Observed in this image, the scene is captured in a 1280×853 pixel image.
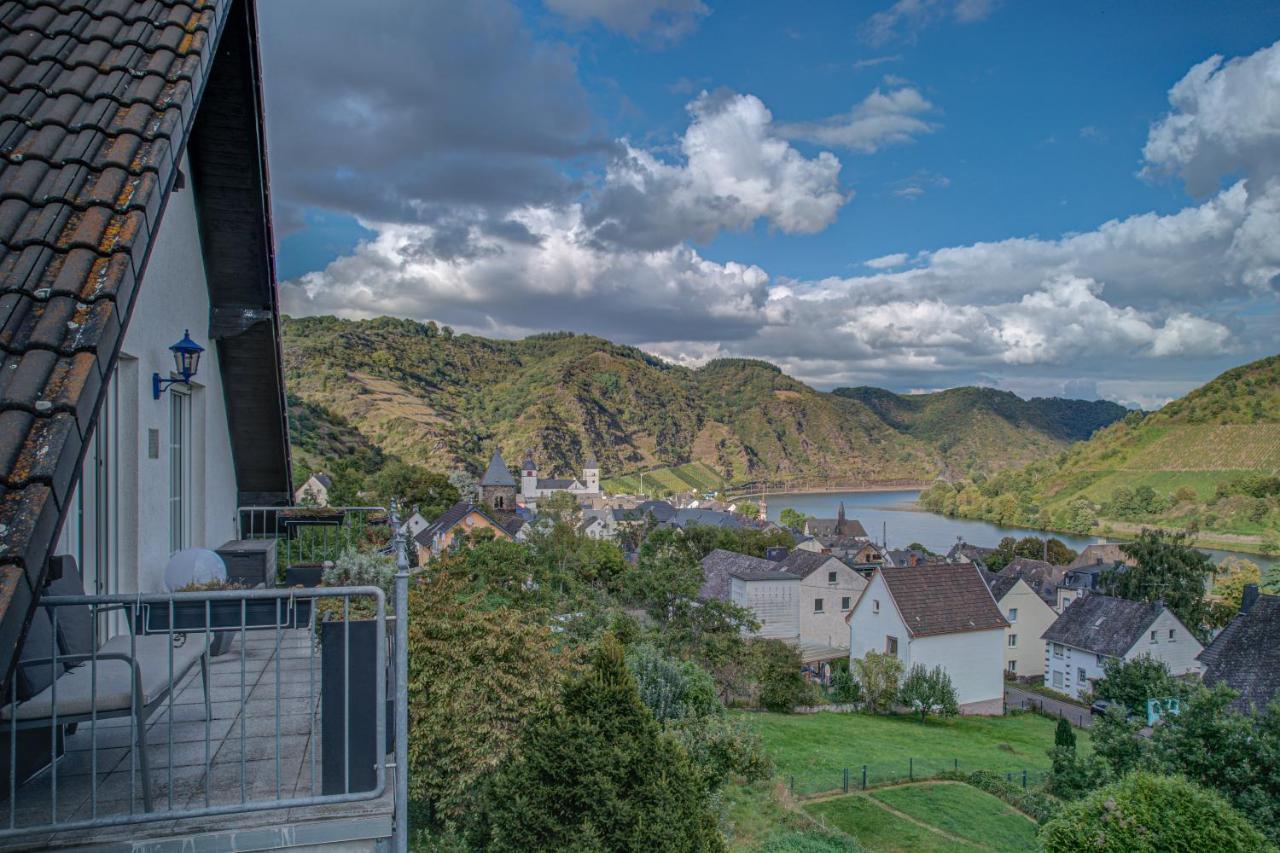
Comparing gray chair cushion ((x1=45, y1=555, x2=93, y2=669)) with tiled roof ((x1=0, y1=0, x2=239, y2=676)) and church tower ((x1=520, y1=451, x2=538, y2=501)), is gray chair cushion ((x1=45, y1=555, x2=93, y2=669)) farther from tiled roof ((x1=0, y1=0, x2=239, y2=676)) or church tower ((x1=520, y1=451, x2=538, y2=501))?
church tower ((x1=520, y1=451, x2=538, y2=501))

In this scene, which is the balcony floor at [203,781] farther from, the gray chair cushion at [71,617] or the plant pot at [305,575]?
the plant pot at [305,575]

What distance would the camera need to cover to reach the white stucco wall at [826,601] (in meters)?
42.2

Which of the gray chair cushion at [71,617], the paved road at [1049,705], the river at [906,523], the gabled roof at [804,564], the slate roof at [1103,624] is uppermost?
the gray chair cushion at [71,617]

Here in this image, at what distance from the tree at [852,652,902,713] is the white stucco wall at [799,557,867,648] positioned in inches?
462

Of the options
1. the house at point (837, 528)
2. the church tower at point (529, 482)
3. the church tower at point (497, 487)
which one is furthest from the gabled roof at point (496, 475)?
the house at point (837, 528)

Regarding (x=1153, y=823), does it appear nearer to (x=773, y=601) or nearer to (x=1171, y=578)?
(x=773, y=601)

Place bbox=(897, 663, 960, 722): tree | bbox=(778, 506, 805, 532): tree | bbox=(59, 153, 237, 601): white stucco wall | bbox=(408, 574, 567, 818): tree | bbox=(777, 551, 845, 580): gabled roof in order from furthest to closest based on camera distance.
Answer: bbox=(778, 506, 805, 532): tree
bbox=(777, 551, 845, 580): gabled roof
bbox=(897, 663, 960, 722): tree
bbox=(408, 574, 567, 818): tree
bbox=(59, 153, 237, 601): white stucco wall

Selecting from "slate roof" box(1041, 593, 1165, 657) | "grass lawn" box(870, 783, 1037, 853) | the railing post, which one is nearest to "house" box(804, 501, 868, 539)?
"slate roof" box(1041, 593, 1165, 657)

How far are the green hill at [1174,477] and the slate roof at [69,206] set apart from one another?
10979cm

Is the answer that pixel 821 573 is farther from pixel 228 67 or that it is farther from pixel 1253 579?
pixel 228 67

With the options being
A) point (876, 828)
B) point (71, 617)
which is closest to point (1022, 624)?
point (876, 828)

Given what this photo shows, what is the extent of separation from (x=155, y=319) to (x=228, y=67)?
1774 millimetres

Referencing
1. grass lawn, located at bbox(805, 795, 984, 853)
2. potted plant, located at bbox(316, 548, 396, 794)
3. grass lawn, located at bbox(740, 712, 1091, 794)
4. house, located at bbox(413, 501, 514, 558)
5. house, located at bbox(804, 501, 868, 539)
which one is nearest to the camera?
potted plant, located at bbox(316, 548, 396, 794)

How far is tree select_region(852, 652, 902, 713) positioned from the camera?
1188 inches
